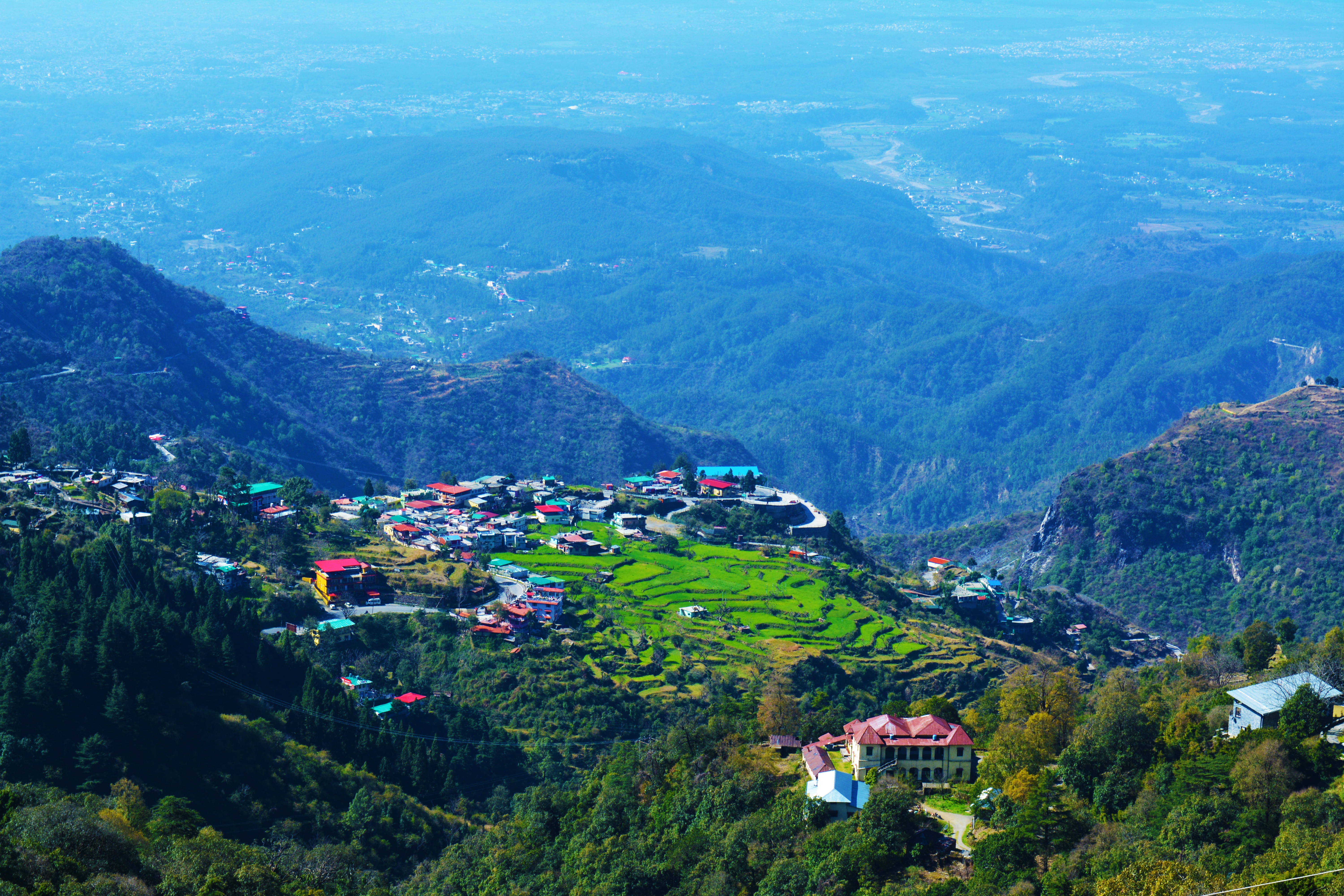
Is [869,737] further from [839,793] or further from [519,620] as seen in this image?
[519,620]

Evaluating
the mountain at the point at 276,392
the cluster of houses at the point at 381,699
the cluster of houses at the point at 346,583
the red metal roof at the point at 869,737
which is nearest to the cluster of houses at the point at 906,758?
the red metal roof at the point at 869,737

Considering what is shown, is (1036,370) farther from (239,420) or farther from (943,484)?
(239,420)

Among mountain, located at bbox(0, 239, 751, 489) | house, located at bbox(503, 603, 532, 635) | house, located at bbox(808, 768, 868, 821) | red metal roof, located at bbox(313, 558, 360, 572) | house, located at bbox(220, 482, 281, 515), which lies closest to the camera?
house, located at bbox(808, 768, 868, 821)

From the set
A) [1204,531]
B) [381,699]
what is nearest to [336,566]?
[381,699]

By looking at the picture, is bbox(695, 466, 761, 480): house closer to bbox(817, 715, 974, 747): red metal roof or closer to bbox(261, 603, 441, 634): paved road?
bbox(261, 603, 441, 634): paved road

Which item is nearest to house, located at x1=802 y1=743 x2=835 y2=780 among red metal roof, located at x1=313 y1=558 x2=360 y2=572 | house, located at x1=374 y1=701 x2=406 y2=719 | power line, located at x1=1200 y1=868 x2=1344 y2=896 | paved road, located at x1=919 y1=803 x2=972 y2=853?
paved road, located at x1=919 y1=803 x2=972 y2=853

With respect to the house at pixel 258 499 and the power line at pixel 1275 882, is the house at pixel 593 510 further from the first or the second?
the power line at pixel 1275 882
